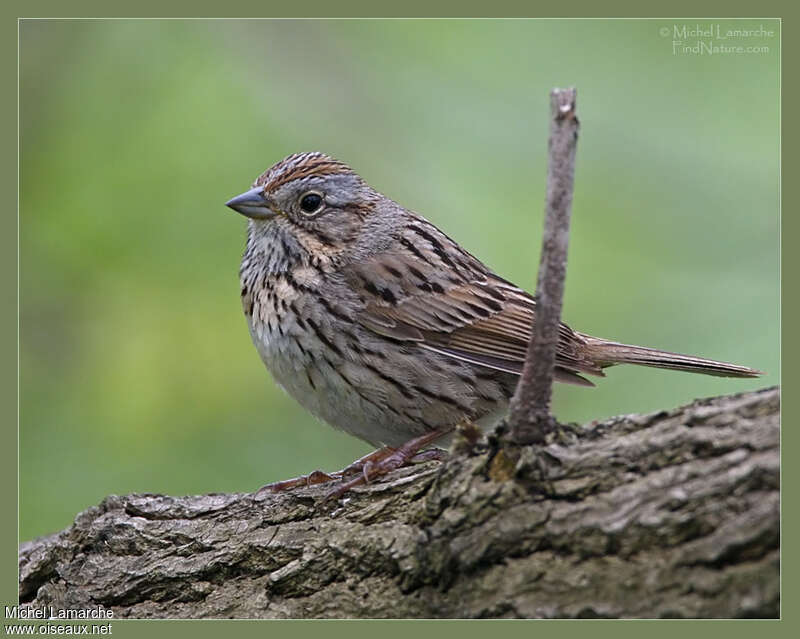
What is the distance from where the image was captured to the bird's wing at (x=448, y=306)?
17.7 feet

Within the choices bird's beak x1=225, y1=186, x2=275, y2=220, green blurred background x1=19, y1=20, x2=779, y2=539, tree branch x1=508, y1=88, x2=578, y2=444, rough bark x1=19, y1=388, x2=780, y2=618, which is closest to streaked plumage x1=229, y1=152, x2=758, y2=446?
bird's beak x1=225, y1=186, x2=275, y2=220

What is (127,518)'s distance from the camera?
202 inches

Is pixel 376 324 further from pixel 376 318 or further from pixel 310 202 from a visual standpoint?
pixel 310 202

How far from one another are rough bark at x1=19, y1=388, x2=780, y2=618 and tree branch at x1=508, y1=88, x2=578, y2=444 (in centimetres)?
40

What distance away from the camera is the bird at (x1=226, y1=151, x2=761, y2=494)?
5.21 m

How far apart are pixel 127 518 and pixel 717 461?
324 cm

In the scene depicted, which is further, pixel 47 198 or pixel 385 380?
pixel 47 198

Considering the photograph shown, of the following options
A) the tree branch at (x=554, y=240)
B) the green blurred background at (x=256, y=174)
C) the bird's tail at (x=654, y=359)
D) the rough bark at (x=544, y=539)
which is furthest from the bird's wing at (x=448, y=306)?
the tree branch at (x=554, y=240)

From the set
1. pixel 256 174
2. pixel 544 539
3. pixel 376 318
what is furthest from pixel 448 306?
pixel 544 539

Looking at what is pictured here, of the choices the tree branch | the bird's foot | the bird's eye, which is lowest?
the bird's foot

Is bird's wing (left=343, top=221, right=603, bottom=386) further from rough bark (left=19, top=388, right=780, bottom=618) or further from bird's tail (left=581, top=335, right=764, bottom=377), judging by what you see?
rough bark (left=19, top=388, right=780, bottom=618)

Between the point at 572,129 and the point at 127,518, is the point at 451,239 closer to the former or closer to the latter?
the point at 127,518

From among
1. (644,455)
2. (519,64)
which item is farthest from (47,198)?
(644,455)

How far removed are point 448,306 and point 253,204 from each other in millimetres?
1323
